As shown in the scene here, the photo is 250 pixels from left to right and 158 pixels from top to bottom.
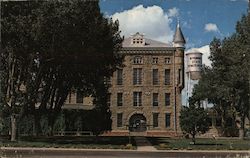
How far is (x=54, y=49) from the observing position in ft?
75.3

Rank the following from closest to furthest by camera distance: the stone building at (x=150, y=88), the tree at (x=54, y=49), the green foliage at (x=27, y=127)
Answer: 1. the tree at (x=54, y=49)
2. the green foliage at (x=27, y=127)
3. the stone building at (x=150, y=88)

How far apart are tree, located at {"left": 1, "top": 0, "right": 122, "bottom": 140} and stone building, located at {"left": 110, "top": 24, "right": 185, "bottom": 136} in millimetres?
11582

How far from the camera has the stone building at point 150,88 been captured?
42.8 m

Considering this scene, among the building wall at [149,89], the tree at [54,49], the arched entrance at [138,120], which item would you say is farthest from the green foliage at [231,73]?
the tree at [54,49]

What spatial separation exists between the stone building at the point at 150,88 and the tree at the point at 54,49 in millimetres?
11582

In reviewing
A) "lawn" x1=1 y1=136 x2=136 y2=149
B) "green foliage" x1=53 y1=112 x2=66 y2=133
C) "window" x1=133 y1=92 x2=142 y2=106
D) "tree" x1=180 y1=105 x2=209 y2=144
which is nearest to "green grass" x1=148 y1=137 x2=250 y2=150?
"tree" x1=180 y1=105 x2=209 y2=144

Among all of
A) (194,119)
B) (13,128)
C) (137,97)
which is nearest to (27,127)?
(13,128)

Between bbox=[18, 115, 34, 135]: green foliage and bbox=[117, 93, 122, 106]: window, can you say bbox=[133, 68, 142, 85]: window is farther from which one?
bbox=[18, 115, 34, 135]: green foliage

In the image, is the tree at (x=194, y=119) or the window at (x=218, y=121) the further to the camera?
the window at (x=218, y=121)

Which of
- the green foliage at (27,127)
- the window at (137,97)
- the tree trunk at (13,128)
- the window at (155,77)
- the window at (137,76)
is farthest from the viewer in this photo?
the window at (137,97)

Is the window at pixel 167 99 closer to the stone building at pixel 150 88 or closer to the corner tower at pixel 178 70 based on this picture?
the stone building at pixel 150 88

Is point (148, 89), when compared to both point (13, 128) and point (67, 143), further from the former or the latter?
point (13, 128)

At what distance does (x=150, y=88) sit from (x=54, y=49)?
Answer: 2149cm

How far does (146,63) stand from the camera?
4331 cm
